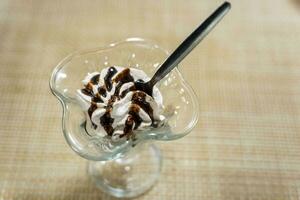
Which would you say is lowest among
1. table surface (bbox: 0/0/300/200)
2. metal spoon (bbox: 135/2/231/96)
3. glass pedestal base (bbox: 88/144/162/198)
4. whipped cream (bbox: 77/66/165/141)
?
glass pedestal base (bbox: 88/144/162/198)

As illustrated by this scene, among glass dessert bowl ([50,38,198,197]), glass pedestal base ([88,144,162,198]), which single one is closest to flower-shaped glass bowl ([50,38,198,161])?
glass dessert bowl ([50,38,198,197])

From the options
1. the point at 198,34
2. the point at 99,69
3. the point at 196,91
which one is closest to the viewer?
the point at 198,34

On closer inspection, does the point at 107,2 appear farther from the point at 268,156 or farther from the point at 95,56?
the point at 268,156

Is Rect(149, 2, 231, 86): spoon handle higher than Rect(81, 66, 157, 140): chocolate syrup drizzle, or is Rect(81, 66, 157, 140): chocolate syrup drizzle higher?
Rect(149, 2, 231, 86): spoon handle

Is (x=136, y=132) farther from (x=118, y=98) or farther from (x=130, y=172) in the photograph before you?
(x=130, y=172)

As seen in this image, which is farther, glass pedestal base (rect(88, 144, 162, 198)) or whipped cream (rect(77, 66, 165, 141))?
glass pedestal base (rect(88, 144, 162, 198))

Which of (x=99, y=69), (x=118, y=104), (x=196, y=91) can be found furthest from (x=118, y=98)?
(x=196, y=91)

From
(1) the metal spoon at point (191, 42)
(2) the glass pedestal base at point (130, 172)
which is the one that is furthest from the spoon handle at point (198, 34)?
(2) the glass pedestal base at point (130, 172)

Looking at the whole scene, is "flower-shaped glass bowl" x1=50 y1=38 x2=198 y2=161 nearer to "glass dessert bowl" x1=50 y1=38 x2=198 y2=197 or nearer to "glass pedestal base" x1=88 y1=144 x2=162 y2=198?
"glass dessert bowl" x1=50 y1=38 x2=198 y2=197

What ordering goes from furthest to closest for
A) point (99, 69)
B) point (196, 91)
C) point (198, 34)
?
point (196, 91), point (99, 69), point (198, 34)
